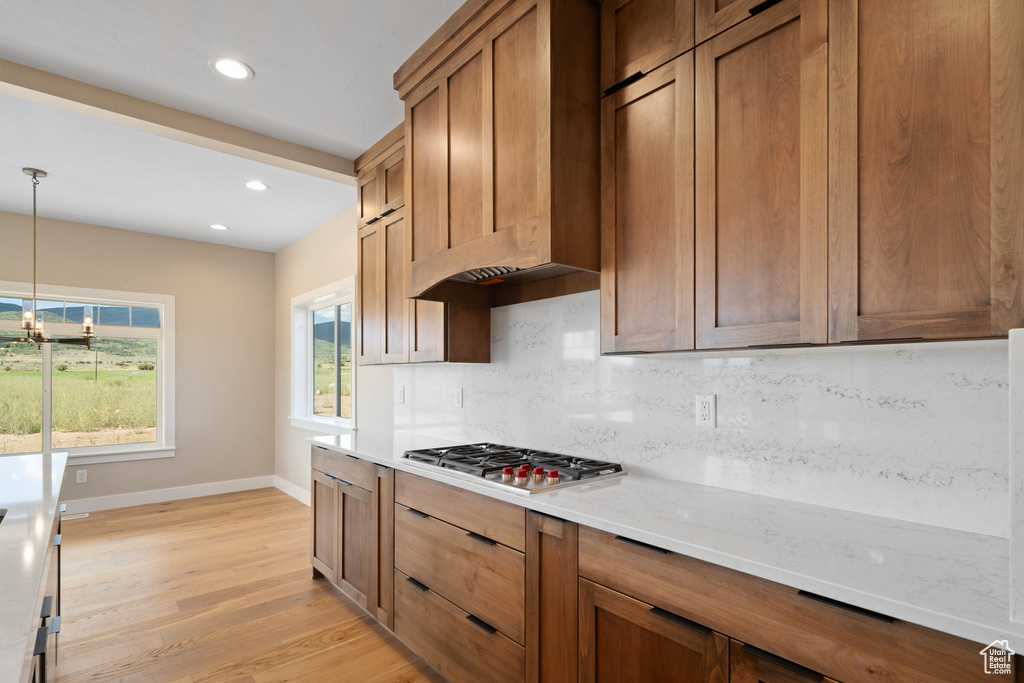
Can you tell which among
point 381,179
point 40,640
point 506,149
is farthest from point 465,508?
point 381,179

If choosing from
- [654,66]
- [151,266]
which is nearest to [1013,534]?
[654,66]

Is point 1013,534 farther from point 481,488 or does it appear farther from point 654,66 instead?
point 654,66

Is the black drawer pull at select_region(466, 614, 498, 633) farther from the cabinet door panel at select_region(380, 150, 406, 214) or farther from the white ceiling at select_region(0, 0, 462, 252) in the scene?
the white ceiling at select_region(0, 0, 462, 252)

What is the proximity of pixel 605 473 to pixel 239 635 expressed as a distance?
2.04 m

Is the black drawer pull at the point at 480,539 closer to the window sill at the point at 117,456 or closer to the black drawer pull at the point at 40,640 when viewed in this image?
the black drawer pull at the point at 40,640

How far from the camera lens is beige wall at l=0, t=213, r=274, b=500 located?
4.74 meters

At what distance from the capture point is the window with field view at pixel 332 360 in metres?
4.90

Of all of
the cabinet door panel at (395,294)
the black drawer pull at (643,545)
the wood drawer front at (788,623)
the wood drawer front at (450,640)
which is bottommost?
the wood drawer front at (450,640)

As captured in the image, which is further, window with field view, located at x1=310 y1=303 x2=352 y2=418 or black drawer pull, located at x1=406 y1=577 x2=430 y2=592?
window with field view, located at x1=310 y1=303 x2=352 y2=418

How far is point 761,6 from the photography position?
56.8 inches

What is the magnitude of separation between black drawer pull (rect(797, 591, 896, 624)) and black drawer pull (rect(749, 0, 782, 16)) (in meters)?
1.46

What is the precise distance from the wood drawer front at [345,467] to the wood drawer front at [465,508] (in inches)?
10.9

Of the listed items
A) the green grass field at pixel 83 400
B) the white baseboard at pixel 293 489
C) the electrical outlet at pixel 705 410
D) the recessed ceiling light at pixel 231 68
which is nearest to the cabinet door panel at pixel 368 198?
the recessed ceiling light at pixel 231 68

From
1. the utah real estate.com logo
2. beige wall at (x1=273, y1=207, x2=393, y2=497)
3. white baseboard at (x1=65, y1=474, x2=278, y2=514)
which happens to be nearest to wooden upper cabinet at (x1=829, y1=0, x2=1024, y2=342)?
the utah real estate.com logo
